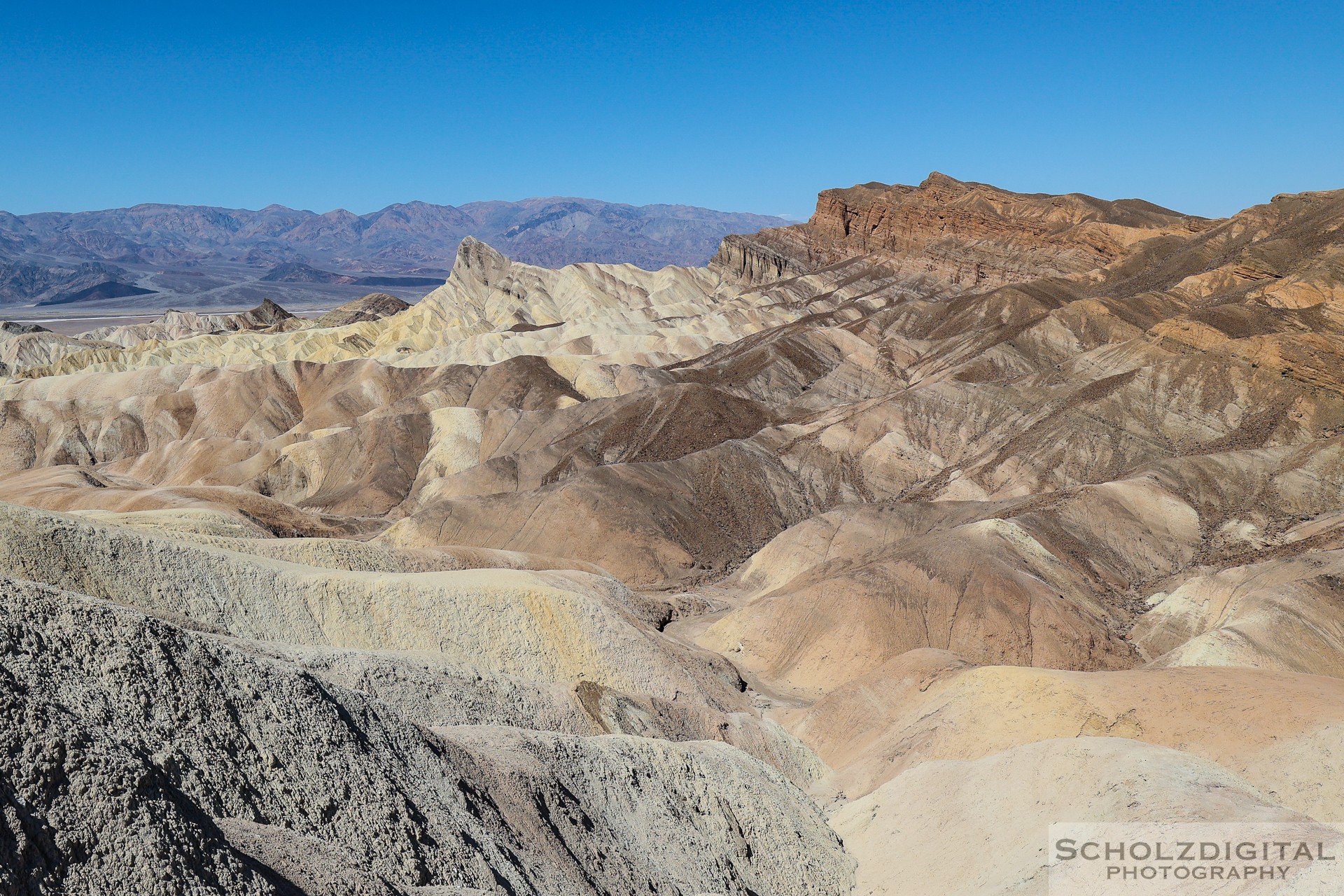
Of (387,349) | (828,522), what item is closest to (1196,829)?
(828,522)

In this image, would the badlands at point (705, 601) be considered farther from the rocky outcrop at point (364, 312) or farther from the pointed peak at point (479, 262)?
the rocky outcrop at point (364, 312)

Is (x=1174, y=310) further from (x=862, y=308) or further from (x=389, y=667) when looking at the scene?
(x=389, y=667)

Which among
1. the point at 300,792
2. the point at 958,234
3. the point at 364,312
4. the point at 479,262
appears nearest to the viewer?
the point at 300,792

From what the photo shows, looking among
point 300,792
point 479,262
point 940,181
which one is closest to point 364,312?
point 479,262

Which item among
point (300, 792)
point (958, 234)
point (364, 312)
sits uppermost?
point (958, 234)

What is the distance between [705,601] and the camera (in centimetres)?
4159

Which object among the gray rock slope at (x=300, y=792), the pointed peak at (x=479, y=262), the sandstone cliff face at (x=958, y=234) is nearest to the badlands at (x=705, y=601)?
the gray rock slope at (x=300, y=792)

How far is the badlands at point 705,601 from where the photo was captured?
14.4 meters

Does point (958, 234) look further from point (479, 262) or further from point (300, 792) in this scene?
point (300, 792)

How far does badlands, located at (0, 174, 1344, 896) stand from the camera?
14.4 metres

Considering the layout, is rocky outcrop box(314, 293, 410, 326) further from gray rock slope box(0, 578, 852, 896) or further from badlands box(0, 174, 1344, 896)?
gray rock slope box(0, 578, 852, 896)

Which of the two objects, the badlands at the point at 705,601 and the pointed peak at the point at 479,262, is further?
the pointed peak at the point at 479,262

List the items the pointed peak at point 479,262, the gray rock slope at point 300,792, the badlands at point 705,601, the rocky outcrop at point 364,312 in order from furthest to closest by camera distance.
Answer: the rocky outcrop at point 364,312, the pointed peak at point 479,262, the badlands at point 705,601, the gray rock slope at point 300,792

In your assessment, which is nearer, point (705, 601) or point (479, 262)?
point (705, 601)
